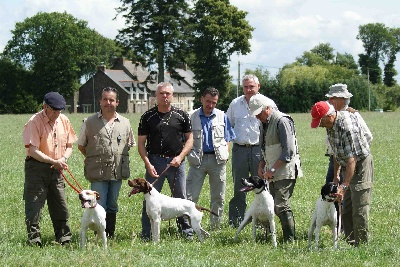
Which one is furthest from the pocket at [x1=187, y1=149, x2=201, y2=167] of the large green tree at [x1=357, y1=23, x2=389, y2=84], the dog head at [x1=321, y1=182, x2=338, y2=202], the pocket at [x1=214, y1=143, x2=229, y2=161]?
the large green tree at [x1=357, y1=23, x2=389, y2=84]

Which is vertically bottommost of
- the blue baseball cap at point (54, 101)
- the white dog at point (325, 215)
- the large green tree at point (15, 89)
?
the white dog at point (325, 215)

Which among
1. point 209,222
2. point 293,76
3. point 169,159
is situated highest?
point 293,76

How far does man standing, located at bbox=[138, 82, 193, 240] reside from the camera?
31.0 ft

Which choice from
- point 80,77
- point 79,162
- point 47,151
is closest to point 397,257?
point 47,151

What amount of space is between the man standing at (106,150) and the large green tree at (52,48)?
8123 centimetres

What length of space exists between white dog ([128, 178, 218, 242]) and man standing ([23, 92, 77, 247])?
1.11 m

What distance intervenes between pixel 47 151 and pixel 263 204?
3.00 meters

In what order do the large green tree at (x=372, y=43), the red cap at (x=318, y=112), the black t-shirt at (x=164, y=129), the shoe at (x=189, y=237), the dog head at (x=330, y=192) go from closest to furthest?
the red cap at (x=318, y=112), the dog head at (x=330, y=192), the shoe at (x=189, y=237), the black t-shirt at (x=164, y=129), the large green tree at (x=372, y=43)

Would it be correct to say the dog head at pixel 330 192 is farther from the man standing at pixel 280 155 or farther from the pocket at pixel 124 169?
the pocket at pixel 124 169

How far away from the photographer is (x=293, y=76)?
311 feet

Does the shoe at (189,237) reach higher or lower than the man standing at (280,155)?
lower

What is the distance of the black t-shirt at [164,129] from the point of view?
949cm

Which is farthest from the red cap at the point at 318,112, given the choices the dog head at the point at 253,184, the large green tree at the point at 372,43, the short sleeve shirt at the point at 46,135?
the large green tree at the point at 372,43

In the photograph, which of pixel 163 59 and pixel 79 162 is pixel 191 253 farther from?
pixel 163 59
